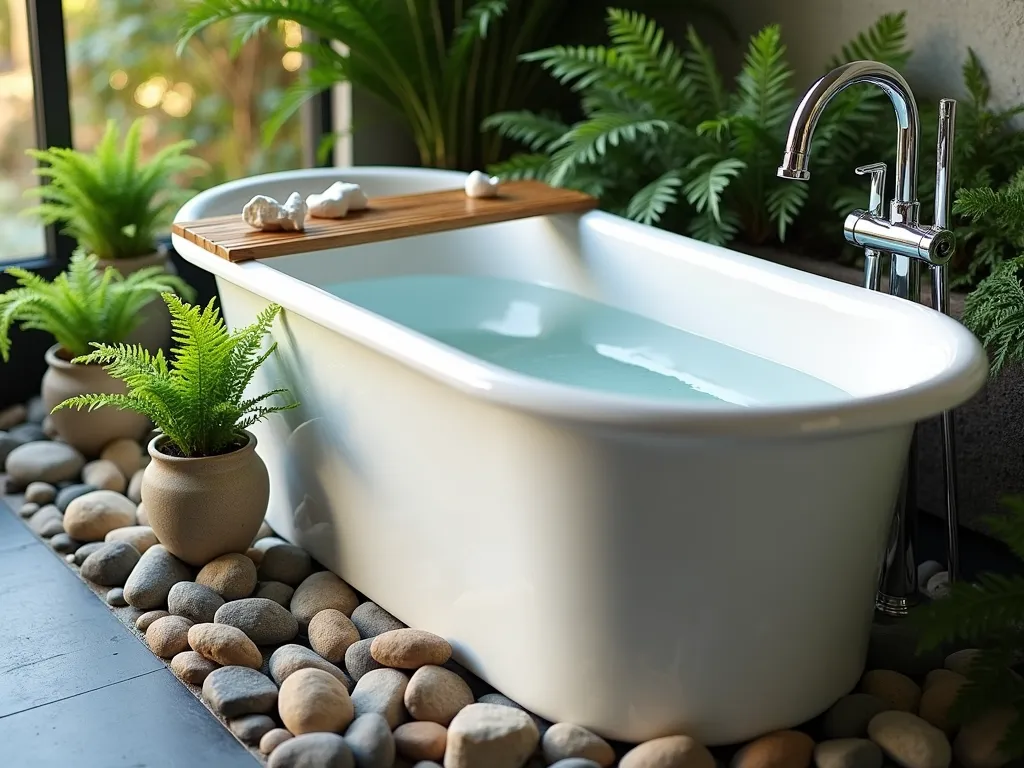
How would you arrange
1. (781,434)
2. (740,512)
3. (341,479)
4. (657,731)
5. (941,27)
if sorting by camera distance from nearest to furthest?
(781,434) < (740,512) < (657,731) < (341,479) < (941,27)

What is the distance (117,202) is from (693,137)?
4.53 feet

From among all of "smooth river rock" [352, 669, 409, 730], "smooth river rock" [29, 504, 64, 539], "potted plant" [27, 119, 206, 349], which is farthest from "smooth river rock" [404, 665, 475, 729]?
"potted plant" [27, 119, 206, 349]

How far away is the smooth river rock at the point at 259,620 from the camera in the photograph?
6.88 feet

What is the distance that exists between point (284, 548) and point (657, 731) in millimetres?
878

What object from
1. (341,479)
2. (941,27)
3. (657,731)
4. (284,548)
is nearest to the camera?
(657,731)

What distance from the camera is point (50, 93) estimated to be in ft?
10.1

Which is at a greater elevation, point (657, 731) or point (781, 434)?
point (781, 434)

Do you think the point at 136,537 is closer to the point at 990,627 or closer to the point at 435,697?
the point at 435,697

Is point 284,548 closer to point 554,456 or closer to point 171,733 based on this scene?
point 171,733

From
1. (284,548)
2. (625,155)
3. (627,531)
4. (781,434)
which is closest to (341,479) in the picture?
(284,548)

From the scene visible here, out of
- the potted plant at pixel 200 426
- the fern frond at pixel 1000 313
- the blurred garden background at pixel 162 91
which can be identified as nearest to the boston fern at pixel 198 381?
the potted plant at pixel 200 426

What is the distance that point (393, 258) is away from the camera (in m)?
2.81

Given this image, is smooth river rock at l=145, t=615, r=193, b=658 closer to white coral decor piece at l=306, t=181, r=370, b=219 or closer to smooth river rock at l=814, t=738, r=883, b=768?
white coral decor piece at l=306, t=181, r=370, b=219

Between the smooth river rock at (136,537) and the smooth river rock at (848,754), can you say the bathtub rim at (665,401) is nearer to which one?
the smooth river rock at (848,754)
